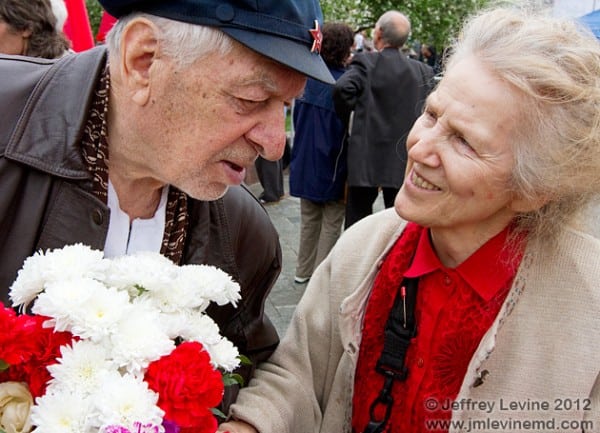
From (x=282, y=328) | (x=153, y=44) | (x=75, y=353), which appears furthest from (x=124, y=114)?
(x=282, y=328)

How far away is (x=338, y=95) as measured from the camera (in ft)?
19.8

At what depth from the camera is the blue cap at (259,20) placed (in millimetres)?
1514

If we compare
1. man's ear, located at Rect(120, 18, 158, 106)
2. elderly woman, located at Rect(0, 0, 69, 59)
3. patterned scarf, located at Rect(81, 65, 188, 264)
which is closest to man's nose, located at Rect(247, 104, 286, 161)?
man's ear, located at Rect(120, 18, 158, 106)

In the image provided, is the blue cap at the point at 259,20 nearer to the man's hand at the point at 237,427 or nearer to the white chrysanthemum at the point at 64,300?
the white chrysanthemum at the point at 64,300

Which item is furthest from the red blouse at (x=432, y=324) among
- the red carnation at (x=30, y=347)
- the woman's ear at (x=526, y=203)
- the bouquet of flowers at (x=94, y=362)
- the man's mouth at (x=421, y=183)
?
the red carnation at (x=30, y=347)

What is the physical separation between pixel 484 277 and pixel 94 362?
1188 millimetres

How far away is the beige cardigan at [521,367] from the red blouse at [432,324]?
1.5 inches

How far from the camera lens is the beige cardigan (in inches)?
69.0

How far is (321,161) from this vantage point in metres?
6.48

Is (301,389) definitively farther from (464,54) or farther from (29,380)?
(464,54)

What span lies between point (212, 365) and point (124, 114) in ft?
2.48

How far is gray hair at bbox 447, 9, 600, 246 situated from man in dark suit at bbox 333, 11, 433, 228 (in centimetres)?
419

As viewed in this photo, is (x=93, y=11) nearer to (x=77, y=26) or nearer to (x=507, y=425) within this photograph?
(x=77, y=26)

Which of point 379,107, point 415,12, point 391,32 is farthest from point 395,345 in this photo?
point 415,12
